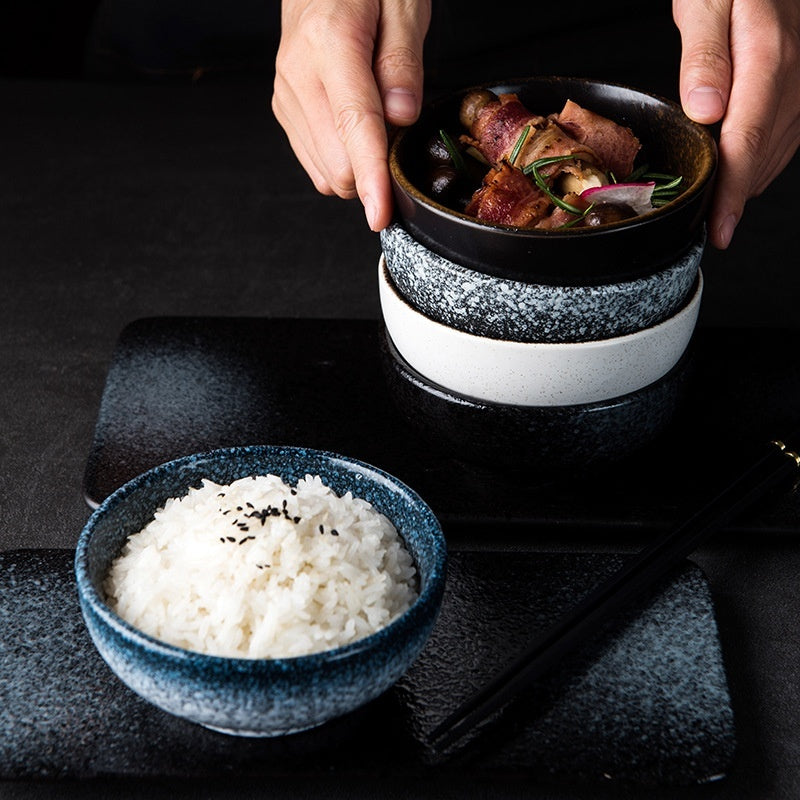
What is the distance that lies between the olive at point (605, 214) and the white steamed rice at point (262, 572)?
375 mm

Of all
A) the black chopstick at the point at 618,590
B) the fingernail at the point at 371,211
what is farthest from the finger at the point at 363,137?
the black chopstick at the point at 618,590

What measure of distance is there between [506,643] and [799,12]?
1009 mm

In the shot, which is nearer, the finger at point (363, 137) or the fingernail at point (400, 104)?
the finger at point (363, 137)

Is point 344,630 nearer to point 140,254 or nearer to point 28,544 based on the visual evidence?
point 28,544

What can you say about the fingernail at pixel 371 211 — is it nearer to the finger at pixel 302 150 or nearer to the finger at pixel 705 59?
the finger at pixel 302 150

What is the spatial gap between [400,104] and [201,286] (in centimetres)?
55

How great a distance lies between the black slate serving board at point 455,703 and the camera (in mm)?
959

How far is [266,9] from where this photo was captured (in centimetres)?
234

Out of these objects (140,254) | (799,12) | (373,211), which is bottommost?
(140,254)

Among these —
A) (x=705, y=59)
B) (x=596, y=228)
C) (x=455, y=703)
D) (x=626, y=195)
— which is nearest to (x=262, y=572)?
(x=455, y=703)

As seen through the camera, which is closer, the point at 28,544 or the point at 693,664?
the point at 693,664

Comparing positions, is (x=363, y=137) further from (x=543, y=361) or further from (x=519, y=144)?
(x=543, y=361)

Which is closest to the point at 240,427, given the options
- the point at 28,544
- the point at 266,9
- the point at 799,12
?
the point at 28,544

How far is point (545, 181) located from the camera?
1.25 metres
